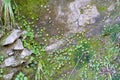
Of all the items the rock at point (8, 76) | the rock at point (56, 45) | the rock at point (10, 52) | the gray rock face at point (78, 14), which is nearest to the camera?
the rock at point (8, 76)

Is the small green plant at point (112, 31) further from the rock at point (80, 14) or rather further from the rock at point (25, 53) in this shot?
the rock at point (25, 53)

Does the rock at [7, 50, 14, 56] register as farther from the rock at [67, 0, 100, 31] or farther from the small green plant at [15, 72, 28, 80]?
the rock at [67, 0, 100, 31]

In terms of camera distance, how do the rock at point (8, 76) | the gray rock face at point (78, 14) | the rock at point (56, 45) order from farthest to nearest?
the gray rock face at point (78, 14) < the rock at point (56, 45) < the rock at point (8, 76)

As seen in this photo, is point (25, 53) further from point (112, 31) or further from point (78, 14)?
point (112, 31)

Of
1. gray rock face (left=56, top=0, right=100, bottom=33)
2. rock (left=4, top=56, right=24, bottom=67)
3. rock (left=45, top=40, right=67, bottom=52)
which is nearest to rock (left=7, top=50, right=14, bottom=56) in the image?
rock (left=4, top=56, right=24, bottom=67)

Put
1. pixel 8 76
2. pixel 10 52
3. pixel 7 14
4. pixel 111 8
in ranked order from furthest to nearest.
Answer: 1. pixel 111 8
2. pixel 7 14
3. pixel 10 52
4. pixel 8 76

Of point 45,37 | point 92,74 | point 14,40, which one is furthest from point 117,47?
point 14,40

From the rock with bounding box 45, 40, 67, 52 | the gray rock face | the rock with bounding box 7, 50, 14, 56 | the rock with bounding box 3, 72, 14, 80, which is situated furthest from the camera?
the gray rock face

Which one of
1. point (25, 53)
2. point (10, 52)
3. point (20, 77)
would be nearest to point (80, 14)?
point (25, 53)

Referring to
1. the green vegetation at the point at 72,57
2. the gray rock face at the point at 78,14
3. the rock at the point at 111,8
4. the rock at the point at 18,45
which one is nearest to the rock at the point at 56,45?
the green vegetation at the point at 72,57
